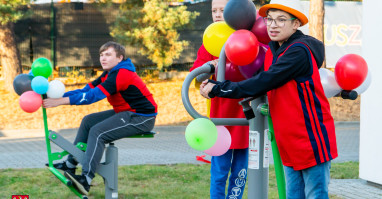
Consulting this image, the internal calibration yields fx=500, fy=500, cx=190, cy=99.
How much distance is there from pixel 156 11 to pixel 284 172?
1305cm

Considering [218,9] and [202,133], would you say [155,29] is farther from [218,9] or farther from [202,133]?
[202,133]

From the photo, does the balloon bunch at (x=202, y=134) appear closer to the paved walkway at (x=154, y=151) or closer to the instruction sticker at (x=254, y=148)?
the instruction sticker at (x=254, y=148)

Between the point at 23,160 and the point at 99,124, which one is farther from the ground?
the point at 99,124

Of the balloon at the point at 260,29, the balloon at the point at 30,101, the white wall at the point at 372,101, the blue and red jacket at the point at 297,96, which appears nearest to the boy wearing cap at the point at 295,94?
the blue and red jacket at the point at 297,96

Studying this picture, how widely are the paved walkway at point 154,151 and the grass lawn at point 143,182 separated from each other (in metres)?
0.49

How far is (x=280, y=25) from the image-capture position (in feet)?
9.00

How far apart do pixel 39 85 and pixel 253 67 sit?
2.12 m

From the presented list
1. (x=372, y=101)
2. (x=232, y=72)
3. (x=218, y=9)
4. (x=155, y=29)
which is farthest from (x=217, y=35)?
(x=155, y=29)

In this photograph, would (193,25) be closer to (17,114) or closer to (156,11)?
(156,11)

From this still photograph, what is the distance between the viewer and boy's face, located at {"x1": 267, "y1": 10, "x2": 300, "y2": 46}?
2.74 metres

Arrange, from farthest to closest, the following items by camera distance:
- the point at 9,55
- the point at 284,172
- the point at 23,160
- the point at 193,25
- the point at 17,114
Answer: the point at 193,25 < the point at 9,55 < the point at 17,114 < the point at 23,160 < the point at 284,172

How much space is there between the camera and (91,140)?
457 cm

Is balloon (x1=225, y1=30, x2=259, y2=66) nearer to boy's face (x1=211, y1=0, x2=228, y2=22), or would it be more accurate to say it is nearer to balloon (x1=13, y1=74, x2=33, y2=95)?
boy's face (x1=211, y1=0, x2=228, y2=22)

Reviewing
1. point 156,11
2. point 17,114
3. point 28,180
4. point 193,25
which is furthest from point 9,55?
point 28,180
